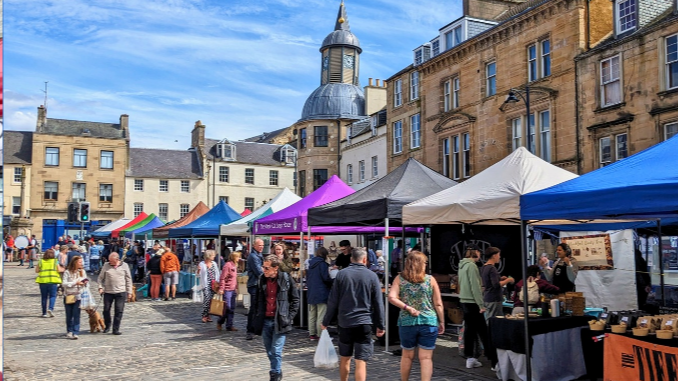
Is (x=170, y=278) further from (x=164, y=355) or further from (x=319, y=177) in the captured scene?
(x=319, y=177)

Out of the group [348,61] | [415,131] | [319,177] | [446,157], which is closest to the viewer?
[446,157]

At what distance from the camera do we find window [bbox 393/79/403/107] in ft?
122

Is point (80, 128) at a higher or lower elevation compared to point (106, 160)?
higher

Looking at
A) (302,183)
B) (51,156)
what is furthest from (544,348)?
(51,156)

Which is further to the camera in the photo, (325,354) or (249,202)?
(249,202)

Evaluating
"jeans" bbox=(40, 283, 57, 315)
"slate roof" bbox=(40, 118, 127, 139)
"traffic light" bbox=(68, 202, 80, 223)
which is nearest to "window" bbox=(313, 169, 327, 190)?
"traffic light" bbox=(68, 202, 80, 223)

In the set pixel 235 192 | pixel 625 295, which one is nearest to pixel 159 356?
pixel 625 295

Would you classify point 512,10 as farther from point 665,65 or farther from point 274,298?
point 274,298

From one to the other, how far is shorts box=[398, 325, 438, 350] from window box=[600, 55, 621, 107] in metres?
18.6

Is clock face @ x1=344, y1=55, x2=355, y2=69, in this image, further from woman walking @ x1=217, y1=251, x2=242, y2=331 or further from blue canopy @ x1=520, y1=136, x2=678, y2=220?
blue canopy @ x1=520, y1=136, x2=678, y2=220

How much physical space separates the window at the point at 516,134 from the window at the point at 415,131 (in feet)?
26.8

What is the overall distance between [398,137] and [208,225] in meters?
18.7

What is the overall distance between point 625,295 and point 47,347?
14.5m

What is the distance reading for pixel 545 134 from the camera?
25844mm
